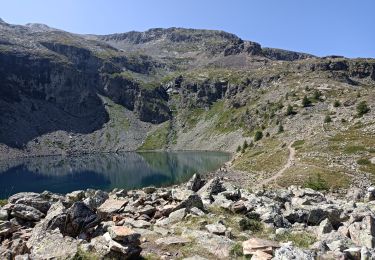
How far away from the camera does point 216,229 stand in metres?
23.0

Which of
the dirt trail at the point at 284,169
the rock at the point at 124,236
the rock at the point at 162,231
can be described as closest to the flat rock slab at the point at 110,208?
the rock at the point at 162,231

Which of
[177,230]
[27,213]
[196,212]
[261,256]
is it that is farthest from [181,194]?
[261,256]

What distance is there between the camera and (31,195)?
28.9 meters

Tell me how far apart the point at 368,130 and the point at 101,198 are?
9135cm

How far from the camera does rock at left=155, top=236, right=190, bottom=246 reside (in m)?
20.4

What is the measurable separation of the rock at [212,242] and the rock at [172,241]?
1.96 feet

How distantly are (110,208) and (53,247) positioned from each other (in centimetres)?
882

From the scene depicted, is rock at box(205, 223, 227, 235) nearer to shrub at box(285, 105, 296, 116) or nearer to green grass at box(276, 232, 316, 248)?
green grass at box(276, 232, 316, 248)

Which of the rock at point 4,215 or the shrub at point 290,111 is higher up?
the shrub at point 290,111

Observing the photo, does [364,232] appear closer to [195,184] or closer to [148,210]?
[148,210]

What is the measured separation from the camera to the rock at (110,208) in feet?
85.2

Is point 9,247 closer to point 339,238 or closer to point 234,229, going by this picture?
point 234,229

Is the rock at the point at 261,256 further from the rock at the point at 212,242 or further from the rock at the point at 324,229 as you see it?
the rock at the point at 324,229

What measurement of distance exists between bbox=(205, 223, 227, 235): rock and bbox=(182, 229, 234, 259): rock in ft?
2.47
